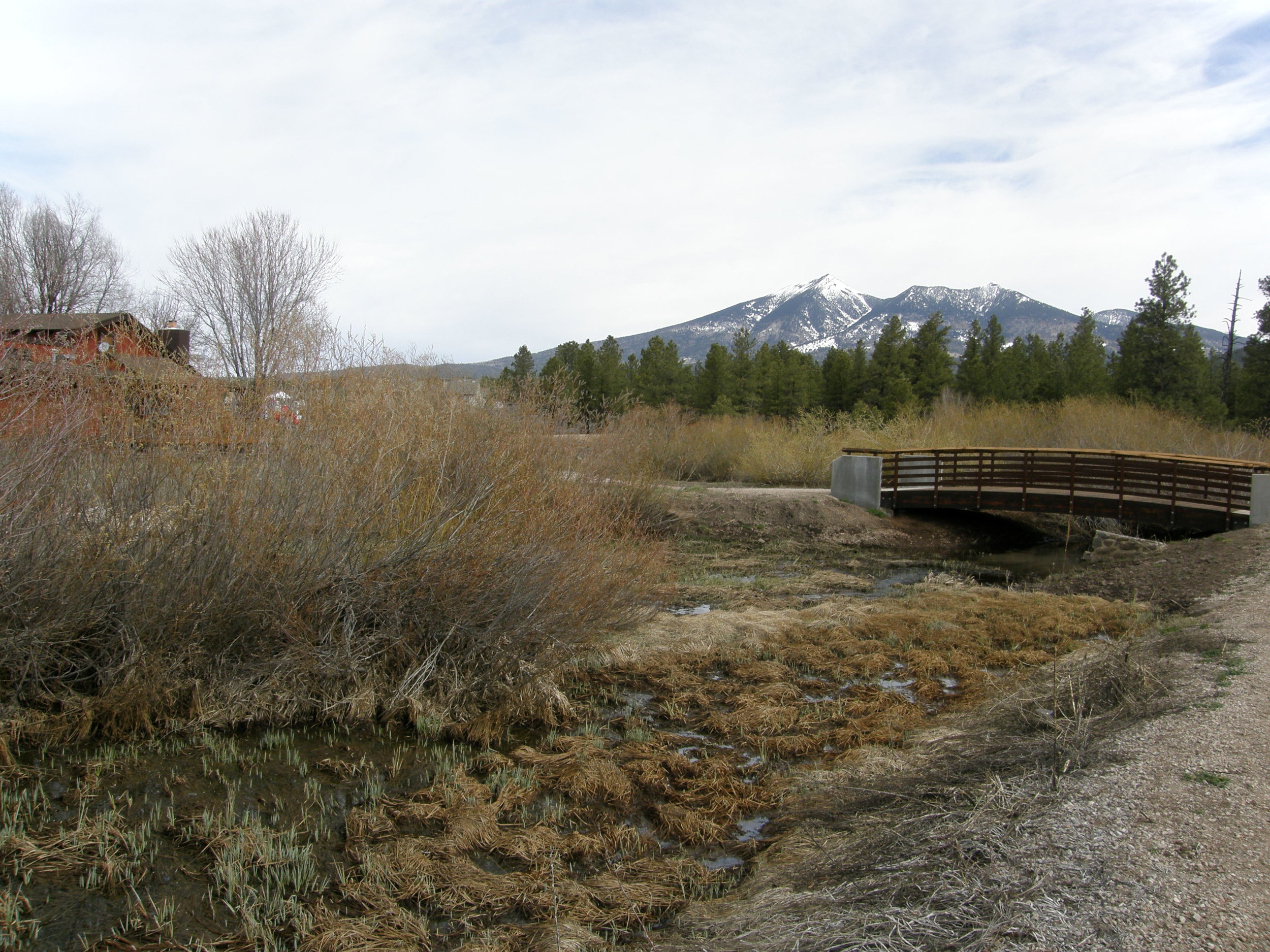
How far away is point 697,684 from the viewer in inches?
348

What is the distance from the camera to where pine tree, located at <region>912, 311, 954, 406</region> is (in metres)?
42.4

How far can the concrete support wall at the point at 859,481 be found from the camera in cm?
2380

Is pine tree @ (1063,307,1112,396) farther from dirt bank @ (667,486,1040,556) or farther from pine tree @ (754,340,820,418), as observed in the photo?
dirt bank @ (667,486,1040,556)

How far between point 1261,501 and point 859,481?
30.6ft

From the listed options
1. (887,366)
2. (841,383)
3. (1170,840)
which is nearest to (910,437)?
(887,366)

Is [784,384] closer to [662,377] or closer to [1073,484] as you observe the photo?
[662,377]

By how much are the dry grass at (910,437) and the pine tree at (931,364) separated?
8647 mm

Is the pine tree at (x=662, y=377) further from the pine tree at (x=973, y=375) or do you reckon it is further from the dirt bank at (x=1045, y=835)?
the dirt bank at (x=1045, y=835)

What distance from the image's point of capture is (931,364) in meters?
42.8

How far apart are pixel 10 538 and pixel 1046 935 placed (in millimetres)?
6782

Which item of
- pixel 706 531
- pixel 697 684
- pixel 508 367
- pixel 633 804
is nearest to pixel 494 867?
pixel 633 804

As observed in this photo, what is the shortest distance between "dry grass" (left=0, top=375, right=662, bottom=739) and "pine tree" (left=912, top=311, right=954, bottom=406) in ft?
121

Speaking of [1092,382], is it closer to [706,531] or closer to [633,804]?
[706,531]

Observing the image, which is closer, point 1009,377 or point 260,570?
point 260,570
